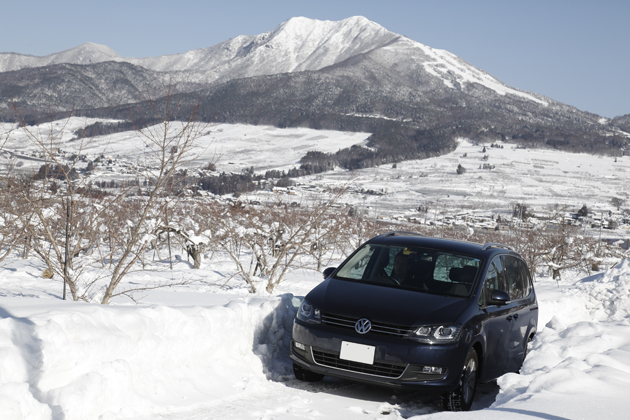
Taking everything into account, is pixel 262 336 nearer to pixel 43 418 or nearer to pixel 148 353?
pixel 148 353

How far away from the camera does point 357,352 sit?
5574 mm

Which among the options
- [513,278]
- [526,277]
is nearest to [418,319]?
[513,278]

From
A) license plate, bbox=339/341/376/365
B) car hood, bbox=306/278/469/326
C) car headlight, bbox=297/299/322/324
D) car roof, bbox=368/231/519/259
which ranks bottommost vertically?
license plate, bbox=339/341/376/365

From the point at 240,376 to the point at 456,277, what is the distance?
8.38 ft

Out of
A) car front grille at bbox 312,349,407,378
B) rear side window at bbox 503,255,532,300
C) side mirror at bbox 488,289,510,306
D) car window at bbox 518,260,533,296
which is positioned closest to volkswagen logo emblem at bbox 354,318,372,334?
car front grille at bbox 312,349,407,378

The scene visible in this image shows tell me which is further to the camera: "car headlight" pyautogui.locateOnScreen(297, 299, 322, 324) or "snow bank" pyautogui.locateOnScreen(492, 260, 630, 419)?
"car headlight" pyautogui.locateOnScreen(297, 299, 322, 324)

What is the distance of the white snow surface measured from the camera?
14.2ft

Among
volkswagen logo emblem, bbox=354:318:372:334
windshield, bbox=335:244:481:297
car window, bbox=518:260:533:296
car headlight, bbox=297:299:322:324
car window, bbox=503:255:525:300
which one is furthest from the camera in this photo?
car window, bbox=518:260:533:296

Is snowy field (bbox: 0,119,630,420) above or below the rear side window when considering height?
below

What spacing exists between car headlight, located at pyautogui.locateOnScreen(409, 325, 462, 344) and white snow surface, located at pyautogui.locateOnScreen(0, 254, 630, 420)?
0.66 meters

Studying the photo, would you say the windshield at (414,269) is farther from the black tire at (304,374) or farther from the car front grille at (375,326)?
the black tire at (304,374)

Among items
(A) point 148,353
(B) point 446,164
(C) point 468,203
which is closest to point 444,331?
(A) point 148,353

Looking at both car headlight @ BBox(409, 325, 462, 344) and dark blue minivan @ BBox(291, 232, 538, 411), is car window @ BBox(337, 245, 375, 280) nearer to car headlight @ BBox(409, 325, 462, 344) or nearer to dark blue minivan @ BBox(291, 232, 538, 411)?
dark blue minivan @ BBox(291, 232, 538, 411)

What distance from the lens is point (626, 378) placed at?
5.57 m
